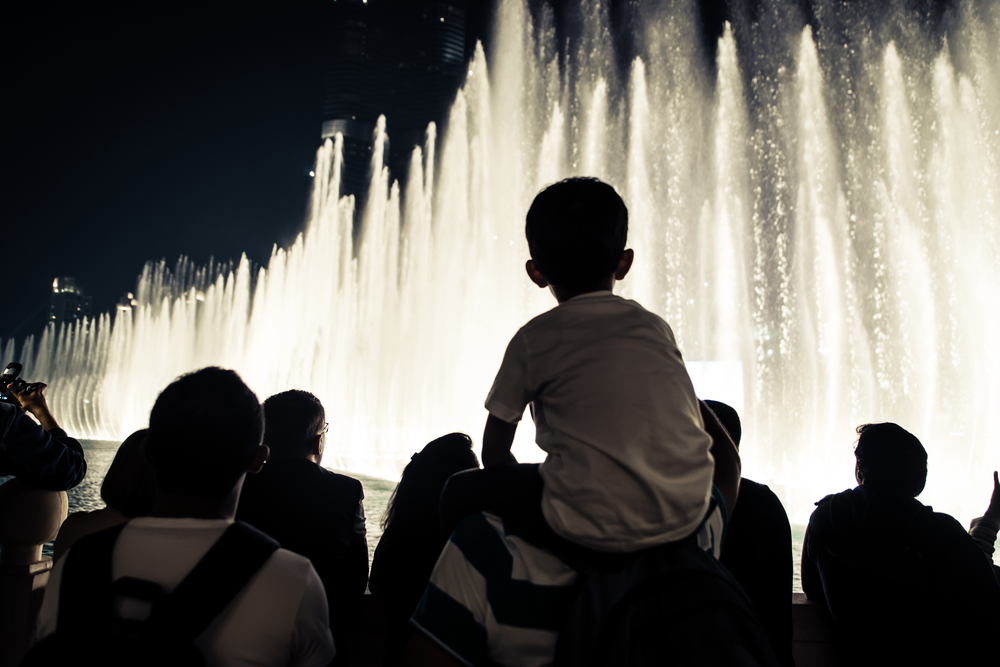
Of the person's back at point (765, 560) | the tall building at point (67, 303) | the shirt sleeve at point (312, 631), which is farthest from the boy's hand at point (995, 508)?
the tall building at point (67, 303)

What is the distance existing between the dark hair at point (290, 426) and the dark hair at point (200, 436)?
4.15ft

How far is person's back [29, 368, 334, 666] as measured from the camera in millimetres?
1209

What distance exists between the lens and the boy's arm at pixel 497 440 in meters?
1.28

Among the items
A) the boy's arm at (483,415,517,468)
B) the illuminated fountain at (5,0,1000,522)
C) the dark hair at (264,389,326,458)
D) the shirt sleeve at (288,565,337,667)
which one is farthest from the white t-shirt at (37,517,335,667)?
the illuminated fountain at (5,0,1000,522)

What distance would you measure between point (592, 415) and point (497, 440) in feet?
0.76

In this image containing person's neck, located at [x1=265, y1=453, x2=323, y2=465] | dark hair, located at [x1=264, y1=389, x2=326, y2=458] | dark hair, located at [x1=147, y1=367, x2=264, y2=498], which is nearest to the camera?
dark hair, located at [x1=147, y1=367, x2=264, y2=498]

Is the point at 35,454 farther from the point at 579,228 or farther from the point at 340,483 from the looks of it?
the point at 579,228

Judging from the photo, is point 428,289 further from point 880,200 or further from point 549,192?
point 549,192

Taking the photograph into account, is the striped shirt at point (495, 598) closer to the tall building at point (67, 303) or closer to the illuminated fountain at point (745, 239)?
the illuminated fountain at point (745, 239)

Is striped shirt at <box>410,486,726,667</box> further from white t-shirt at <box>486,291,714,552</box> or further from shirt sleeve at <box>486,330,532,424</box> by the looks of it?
shirt sleeve at <box>486,330,532,424</box>

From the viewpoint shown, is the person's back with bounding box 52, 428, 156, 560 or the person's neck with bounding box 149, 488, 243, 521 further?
the person's back with bounding box 52, 428, 156, 560

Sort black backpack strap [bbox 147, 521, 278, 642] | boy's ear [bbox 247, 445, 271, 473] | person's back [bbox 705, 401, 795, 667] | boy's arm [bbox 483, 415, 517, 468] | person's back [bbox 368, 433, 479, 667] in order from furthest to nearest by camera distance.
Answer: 1. person's back [bbox 368, 433, 479, 667]
2. person's back [bbox 705, 401, 795, 667]
3. boy's ear [bbox 247, 445, 271, 473]
4. boy's arm [bbox 483, 415, 517, 468]
5. black backpack strap [bbox 147, 521, 278, 642]

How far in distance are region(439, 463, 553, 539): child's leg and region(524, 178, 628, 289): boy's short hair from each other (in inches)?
17.1

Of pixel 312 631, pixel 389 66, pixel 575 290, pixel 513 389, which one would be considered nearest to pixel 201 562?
pixel 312 631
